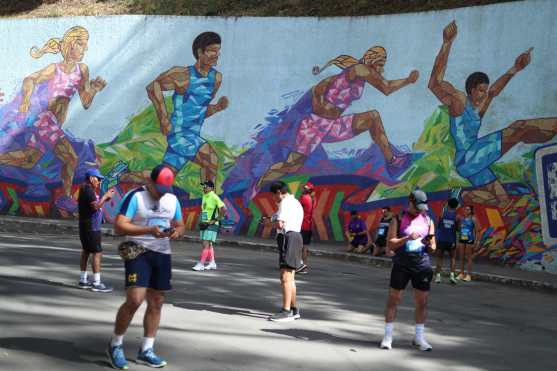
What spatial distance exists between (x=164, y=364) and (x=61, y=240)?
14034 mm

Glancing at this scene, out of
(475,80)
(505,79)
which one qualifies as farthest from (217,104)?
(505,79)

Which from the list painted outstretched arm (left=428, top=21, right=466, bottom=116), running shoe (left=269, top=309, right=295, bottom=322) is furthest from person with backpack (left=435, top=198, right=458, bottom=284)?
running shoe (left=269, top=309, right=295, bottom=322)

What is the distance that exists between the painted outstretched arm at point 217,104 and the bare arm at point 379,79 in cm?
433

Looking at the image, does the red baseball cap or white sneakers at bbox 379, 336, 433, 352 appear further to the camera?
white sneakers at bbox 379, 336, 433, 352

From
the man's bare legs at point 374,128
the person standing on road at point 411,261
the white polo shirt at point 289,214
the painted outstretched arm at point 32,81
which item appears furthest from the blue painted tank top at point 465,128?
the painted outstretched arm at point 32,81

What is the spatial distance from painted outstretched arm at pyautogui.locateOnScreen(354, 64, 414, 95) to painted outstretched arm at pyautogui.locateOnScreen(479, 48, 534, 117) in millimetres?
2306

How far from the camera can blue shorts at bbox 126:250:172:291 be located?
7.11 meters

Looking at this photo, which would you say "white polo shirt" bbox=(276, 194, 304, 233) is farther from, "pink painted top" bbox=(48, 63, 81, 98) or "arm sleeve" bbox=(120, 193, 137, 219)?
"pink painted top" bbox=(48, 63, 81, 98)

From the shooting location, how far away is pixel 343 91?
2375 cm

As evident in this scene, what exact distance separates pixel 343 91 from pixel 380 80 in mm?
1209

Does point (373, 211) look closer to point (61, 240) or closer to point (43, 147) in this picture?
point (61, 240)

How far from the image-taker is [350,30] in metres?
24.0

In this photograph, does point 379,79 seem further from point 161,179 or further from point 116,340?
point 116,340

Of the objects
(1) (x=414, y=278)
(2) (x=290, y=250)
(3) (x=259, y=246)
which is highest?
(2) (x=290, y=250)
